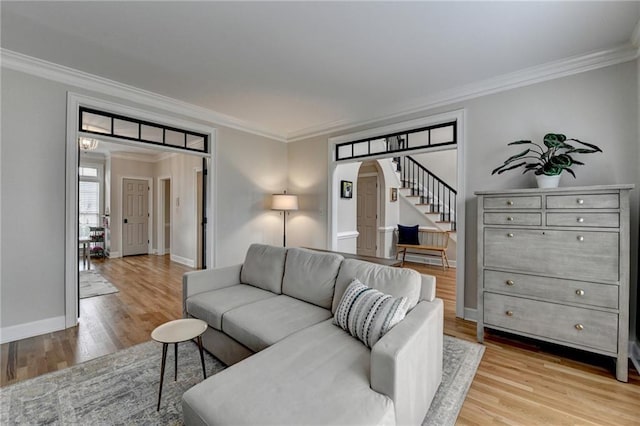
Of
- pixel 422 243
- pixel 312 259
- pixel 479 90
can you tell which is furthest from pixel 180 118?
pixel 422 243

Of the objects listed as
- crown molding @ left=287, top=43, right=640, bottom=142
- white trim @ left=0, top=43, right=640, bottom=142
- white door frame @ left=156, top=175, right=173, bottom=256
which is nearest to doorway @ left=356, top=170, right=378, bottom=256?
white trim @ left=0, top=43, right=640, bottom=142

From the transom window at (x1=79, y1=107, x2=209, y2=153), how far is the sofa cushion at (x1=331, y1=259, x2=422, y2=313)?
3063 millimetres

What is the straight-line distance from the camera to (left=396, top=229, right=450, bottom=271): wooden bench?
5.83m

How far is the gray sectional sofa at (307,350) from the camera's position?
117 cm

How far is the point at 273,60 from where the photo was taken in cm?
270

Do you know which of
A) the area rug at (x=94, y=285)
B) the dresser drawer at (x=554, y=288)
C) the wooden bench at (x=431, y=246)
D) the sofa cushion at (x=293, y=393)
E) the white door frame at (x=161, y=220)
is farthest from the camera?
the white door frame at (x=161, y=220)

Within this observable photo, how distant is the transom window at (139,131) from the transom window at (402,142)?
2211 mm

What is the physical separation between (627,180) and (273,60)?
334 centimetres

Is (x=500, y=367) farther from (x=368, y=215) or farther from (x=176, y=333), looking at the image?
(x=368, y=215)

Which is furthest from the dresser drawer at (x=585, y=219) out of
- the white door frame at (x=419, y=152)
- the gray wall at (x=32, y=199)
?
the gray wall at (x=32, y=199)

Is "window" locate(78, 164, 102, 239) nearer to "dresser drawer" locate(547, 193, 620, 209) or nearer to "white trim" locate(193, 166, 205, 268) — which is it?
"white trim" locate(193, 166, 205, 268)

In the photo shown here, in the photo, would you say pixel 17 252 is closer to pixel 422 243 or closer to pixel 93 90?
pixel 93 90

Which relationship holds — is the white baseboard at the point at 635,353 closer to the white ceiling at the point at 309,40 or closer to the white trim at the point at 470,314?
the white trim at the point at 470,314

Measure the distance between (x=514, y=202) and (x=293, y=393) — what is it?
2.44m
